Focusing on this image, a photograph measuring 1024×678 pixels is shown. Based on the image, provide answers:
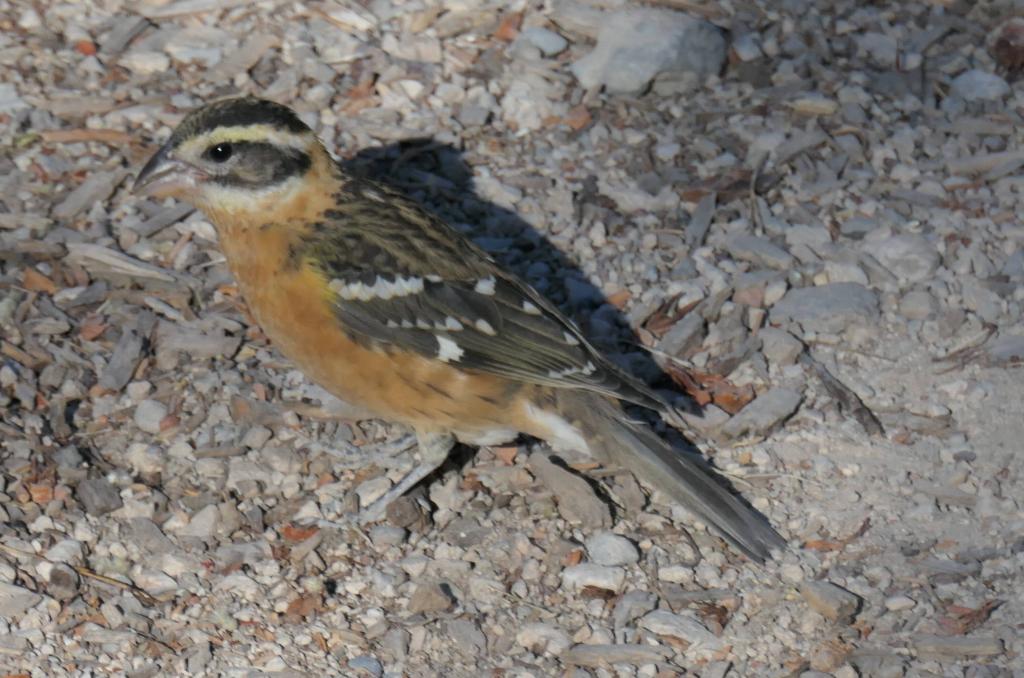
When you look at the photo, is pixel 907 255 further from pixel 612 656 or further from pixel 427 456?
pixel 612 656

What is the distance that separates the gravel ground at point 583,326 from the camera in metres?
5.56

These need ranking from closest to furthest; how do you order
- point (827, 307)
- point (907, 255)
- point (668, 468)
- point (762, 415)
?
point (668, 468) < point (762, 415) < point (827, 307) < point (907, 255)

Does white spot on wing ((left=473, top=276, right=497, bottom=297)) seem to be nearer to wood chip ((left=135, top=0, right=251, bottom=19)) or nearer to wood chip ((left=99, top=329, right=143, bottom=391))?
wood chip ((left=99, top=329, right=143, bottom=391))

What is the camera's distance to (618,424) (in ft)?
20.1

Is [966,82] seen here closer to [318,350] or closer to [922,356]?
[922,356]

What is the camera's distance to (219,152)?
6.20 meters

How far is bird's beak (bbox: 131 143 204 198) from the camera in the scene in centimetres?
621

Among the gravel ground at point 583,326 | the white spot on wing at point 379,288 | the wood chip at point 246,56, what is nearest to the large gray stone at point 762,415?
the gravel ground at point 583,326

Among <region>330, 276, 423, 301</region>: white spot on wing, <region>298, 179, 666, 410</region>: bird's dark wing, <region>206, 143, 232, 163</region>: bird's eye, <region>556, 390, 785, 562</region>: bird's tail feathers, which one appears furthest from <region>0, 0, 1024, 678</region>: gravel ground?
<region>206, 143, 232, 163</region>: bird's eye

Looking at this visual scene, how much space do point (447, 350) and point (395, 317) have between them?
0.25m

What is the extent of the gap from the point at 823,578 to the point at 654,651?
731 millimetres

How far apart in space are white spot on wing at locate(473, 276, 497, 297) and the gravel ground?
717 millimetres

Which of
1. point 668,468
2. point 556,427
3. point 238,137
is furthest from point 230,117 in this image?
point 668,468

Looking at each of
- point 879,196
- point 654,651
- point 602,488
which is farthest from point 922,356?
point 654,651
